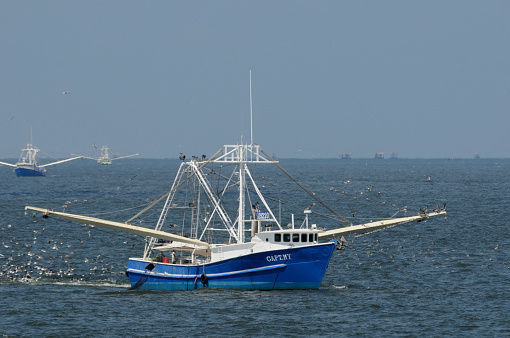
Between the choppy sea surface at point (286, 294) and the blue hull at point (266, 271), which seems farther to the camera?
the blue hull at point (266, 271)

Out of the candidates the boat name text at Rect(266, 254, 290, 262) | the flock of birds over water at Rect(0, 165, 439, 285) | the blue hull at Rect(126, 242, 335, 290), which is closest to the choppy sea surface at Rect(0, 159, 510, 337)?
the flock of birds over water at Rect(0, 165, 439, 285)

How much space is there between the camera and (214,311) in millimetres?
46438

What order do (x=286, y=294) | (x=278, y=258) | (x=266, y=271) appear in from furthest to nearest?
1. (x=266, y=271)
2. (x=278, y=258)
3. (x=286, y=294)

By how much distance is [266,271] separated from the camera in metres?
51.3

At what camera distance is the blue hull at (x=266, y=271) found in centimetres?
5088

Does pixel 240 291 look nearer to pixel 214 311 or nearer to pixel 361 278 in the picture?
pixel 214 311

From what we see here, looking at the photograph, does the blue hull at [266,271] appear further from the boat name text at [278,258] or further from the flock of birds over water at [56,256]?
the flock of birds over water at [56,256]

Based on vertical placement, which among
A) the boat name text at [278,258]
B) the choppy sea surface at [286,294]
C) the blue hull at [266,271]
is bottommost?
the choppy sea surface at [286,294]

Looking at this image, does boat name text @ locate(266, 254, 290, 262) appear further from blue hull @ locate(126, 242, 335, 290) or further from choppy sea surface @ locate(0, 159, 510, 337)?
choppy sea surface @ locate(0, 159, 510, 337)

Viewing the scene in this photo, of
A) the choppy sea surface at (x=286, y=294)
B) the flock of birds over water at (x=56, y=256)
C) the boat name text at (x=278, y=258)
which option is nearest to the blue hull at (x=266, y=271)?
the boat name text at (x=278, y=258)

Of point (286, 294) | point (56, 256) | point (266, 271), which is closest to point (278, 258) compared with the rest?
point (266, 271)

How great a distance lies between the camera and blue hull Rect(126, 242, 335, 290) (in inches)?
2003

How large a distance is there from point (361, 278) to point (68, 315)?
23.1 m

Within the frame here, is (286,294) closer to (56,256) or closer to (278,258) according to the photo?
(278,258)
